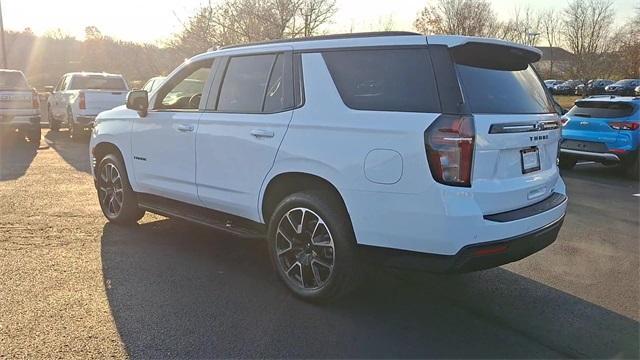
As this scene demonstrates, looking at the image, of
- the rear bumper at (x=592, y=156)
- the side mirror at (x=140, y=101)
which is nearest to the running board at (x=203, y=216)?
the side mirror at (x=140, y=101)

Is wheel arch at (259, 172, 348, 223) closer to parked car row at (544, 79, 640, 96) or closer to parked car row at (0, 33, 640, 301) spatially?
parked car row at (0, 33, 640, 301)

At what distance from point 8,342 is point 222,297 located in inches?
54.9

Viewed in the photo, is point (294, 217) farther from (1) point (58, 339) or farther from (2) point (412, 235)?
(1) point (58, 339)

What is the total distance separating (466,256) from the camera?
3.42 meters

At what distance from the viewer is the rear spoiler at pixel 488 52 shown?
360 centimetres

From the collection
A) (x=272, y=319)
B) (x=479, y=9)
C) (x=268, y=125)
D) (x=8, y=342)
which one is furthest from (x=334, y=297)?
(x=479, y=9)

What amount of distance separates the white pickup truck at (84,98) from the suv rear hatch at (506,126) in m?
12.4

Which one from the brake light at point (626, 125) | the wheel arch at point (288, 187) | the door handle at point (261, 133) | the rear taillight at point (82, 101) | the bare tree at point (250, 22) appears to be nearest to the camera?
the wheel arch at point (288, 187)

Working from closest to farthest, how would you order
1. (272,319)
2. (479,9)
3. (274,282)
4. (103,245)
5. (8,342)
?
(8,342), (272,319), (274,282), (103,245), (479,9)

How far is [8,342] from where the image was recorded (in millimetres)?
3443

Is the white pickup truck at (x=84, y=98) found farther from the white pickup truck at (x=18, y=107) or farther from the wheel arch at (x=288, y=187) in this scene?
the wheel arch at (x=288, y=187)

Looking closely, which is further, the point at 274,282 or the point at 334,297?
the point at 274,282

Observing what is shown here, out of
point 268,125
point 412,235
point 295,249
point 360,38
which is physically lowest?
point 295,249

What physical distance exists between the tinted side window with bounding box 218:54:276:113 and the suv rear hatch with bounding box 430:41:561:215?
5.25 ft
